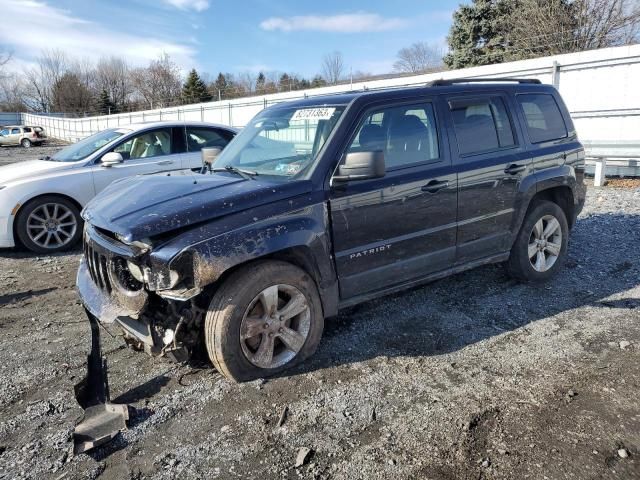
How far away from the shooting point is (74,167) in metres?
6.91

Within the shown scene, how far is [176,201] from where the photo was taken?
3.15m

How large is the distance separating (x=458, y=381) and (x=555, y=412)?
614 millimetres

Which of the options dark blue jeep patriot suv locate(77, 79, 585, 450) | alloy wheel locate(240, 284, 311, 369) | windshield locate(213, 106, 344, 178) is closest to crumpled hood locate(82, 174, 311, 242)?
dark blue jeep patriot suv locate(77, 79, 585, 450)

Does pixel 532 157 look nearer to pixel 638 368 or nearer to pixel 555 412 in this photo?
pixel 638 368

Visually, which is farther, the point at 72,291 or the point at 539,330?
the point at 72,291

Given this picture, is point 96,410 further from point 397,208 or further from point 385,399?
point 397,208

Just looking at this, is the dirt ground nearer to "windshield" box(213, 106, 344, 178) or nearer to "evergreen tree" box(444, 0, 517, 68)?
"windshield" box(213, 106, 344, 178)

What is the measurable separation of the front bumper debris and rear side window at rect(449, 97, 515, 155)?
3.28 metres

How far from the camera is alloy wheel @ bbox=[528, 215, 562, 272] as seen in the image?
4949 mm

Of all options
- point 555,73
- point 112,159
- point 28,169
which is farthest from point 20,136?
point 555,73

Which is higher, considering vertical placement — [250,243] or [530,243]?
[250,243]

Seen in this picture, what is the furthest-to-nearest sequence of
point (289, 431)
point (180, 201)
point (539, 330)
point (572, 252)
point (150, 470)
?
point (572, 252)
point (539, 330)
point (180, 201)
point (289, 431)
point (150, 470)

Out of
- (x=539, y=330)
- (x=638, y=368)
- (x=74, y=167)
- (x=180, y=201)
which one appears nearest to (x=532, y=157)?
(x=539, y=330)

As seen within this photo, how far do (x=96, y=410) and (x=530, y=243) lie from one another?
13.6 feet
